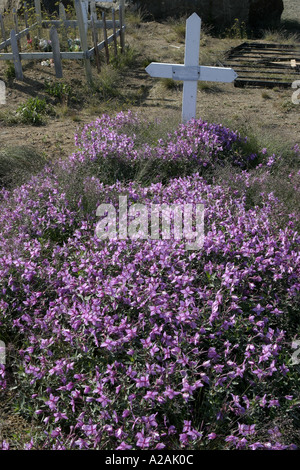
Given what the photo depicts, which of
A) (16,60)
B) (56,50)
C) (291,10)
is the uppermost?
(291,10)

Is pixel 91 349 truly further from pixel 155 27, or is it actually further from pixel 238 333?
pixel 155 27

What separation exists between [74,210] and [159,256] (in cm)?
118

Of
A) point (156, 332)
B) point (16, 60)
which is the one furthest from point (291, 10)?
point (156, 332)

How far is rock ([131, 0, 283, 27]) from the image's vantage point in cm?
1475

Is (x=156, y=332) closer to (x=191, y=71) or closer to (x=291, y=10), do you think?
(x=191, y=71)

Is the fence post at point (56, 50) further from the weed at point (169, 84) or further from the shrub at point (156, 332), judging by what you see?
the shrub at point (156, 332)

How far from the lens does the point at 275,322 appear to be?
2818 millimetres

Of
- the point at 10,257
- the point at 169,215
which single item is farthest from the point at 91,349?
the point at 169,215

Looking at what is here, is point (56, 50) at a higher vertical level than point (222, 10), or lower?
lower

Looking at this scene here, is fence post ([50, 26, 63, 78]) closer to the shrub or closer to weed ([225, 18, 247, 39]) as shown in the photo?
the shrub

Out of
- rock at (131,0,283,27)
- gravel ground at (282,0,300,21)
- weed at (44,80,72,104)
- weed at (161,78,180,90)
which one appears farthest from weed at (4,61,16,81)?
gravel ground at (282,0,300,21)

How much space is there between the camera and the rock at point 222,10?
14.8m

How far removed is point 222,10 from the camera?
14.8 meters

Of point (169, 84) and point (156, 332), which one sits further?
point (169, 84)
